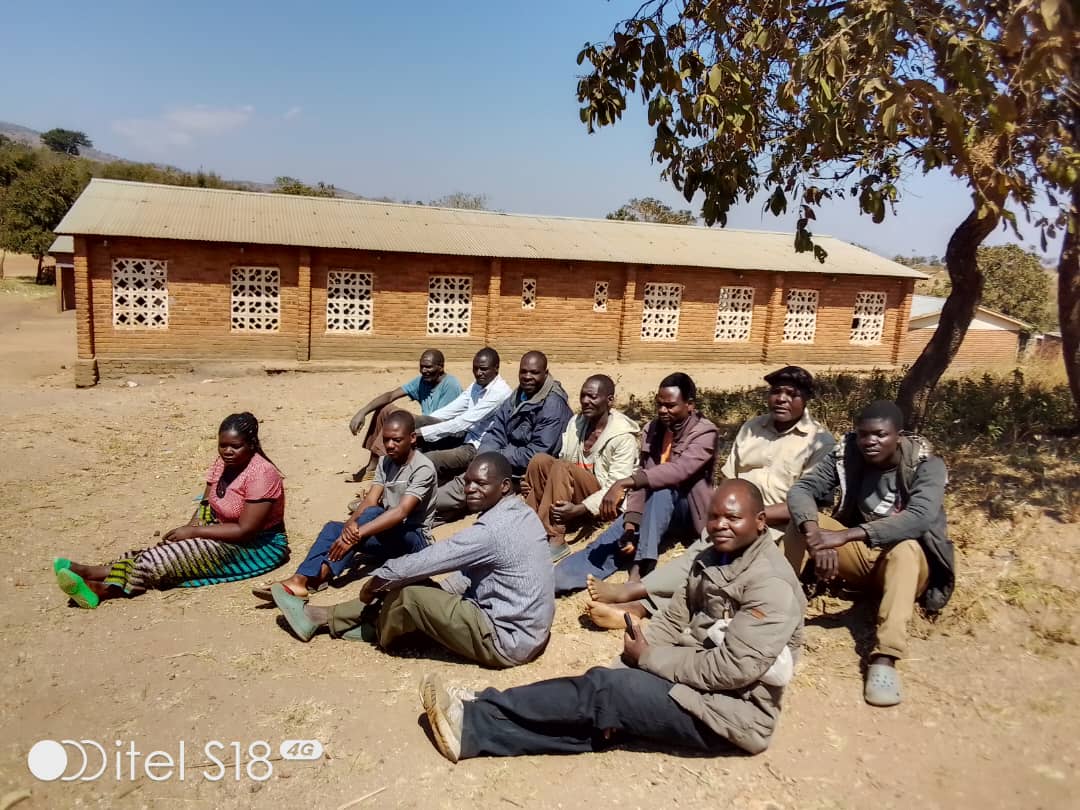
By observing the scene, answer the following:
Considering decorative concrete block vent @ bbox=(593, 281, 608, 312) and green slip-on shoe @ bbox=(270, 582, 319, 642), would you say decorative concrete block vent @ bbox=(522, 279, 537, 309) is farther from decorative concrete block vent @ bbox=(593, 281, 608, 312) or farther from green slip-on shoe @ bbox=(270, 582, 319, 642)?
green slip-on shoe @ bbox=(270, 582, 319, 642)

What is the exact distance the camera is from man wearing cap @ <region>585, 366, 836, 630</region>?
4.61 meters

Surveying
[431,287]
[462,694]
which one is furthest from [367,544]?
[431,287]

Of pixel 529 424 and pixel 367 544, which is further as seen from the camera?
pixel 529 424

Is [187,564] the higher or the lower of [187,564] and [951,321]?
the lower

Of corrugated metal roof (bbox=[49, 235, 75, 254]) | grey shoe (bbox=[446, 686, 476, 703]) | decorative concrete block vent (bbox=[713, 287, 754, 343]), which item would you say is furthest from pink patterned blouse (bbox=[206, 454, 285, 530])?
corrugated metal roof (bbox=[49, 235, 75, 254])

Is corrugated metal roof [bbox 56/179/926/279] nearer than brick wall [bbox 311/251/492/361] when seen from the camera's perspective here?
Yes

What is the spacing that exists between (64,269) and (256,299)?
1524 centimetres

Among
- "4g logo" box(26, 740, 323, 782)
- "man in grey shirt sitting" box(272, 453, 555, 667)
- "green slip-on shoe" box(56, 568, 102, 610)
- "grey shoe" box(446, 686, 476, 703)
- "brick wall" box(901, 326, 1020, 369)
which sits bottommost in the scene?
"4g logo" box(26, 740, 323, 782)

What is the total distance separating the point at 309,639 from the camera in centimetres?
439

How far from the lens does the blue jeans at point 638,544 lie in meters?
4.98

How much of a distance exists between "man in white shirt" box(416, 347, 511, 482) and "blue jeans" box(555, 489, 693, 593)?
1.73 metres

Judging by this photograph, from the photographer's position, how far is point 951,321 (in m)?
7.42

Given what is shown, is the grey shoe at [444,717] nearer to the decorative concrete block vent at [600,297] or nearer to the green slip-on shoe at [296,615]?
the green slip-on shoe at [296,615]

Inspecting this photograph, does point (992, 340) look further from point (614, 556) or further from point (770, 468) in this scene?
point (614, 556)
